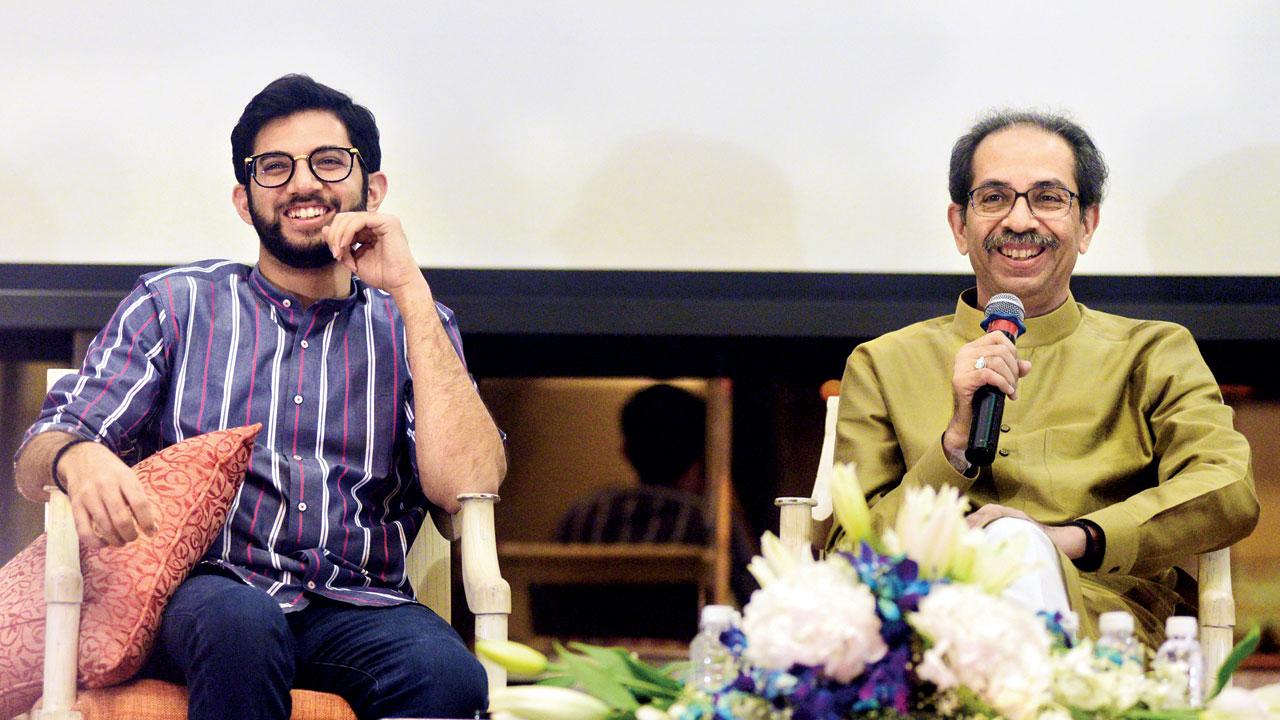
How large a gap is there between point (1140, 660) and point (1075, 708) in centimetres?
13

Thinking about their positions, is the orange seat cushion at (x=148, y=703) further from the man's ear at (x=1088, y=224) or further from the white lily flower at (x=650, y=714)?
the man's ear at (x=1088, y=224)

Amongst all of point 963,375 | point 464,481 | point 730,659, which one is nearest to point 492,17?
point 464,481

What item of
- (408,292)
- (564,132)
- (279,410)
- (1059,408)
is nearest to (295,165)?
(408,292)

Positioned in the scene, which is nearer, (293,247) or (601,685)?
(601,685)

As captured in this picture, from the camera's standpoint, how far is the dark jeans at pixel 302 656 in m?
1.87

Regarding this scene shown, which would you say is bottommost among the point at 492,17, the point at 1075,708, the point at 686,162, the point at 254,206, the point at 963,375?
the point at 1075,708

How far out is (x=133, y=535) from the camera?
1924 millimetres

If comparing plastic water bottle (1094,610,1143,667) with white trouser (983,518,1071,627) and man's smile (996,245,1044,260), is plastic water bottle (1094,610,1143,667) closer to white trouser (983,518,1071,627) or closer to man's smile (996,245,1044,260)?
white trouser (983,518,1071,627)

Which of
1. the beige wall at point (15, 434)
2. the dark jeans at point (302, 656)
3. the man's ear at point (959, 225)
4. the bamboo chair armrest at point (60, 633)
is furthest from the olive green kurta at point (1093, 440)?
the beige wall at point (15, 434)

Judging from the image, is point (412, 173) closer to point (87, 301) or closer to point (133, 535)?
point (87, 301)

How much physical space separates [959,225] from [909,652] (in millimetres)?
1265

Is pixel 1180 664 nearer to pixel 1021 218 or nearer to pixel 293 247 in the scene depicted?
pixel 1021 218

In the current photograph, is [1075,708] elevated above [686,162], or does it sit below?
below

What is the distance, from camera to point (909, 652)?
48.0 inches
